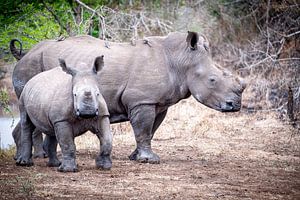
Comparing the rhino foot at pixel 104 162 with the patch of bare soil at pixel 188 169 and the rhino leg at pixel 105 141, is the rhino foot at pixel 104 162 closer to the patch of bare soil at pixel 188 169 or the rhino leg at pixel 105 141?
the rhino leg at pixel 105 141

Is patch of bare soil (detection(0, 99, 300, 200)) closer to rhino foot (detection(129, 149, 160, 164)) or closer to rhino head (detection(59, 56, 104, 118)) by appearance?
rhino foot (detection(129, 149, 160, 164))

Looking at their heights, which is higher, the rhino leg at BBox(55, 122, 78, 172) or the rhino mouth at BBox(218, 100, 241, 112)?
the rhino mouth at BBox(218, 100, 241, 112)

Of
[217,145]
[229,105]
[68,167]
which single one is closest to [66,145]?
[68,167]

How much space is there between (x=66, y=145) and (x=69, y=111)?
45 cm

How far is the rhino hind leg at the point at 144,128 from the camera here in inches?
389

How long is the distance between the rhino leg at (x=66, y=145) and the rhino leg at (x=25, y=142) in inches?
28.3

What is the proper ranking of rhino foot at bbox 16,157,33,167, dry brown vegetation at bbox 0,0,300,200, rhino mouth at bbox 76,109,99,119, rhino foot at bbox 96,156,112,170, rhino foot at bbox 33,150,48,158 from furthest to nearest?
1. rhino foot at bbox 33,150,48,158
2. rhino foot at bbox 16,157,33,167
3. rhino foot at bbox 96,156,112,170
4. rhino mouth at bbox 76,109,99,119
5. dry brown vegetation at bbox 0,0,300,200

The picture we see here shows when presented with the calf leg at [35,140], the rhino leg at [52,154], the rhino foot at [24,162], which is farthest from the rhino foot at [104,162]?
the calf leg at [35,140]

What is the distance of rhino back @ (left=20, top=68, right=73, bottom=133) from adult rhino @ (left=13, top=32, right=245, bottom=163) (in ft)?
2.72

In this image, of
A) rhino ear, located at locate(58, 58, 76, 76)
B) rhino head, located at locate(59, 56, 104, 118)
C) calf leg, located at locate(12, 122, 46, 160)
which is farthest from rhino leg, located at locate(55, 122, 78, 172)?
calf leg, located at locate(12, 122, 46, 160)

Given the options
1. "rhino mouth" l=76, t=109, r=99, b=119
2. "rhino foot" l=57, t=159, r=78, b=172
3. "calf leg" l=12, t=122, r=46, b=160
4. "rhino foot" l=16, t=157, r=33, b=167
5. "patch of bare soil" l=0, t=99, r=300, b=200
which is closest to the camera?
"patch of bare soil" l=0, t=99, r=300, b=200

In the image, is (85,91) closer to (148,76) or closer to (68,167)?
(68,167)

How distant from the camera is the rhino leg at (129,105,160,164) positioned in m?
9.88

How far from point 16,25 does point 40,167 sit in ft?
12.3
